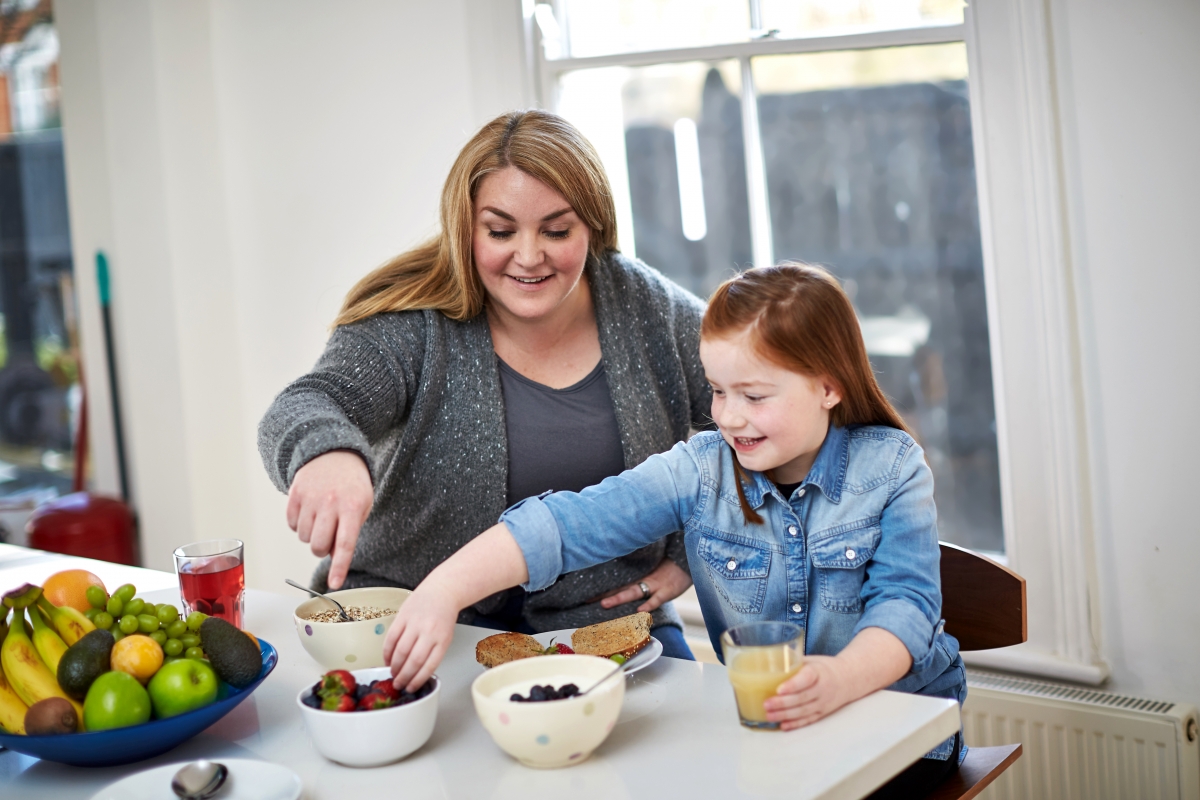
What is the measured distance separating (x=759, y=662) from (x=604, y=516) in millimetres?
311

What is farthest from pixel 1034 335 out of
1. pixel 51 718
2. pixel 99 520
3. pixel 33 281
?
pixel 33 281

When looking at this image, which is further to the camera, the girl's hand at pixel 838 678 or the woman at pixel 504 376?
the woman at pixel 504 376

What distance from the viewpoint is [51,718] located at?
2.94 ft

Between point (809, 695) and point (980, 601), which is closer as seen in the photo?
point (809, 695)

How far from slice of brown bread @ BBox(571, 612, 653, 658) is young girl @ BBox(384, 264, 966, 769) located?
7 centimetres

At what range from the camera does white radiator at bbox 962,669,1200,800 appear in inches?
66.2

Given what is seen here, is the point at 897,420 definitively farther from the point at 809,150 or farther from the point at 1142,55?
the point at 809,150

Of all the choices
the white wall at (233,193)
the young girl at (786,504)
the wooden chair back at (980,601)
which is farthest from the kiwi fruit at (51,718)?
the white wall at (233,193)

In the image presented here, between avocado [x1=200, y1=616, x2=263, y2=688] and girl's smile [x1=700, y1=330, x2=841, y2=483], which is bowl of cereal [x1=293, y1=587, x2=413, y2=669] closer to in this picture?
avocado [x1=200, y1=616, x2=263, y2=688]

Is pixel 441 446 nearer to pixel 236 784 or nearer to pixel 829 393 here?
pixel 829 393

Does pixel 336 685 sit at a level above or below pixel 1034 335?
below

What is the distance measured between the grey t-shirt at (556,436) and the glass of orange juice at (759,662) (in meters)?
0.68

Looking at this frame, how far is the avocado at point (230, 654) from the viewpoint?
98 centimetres

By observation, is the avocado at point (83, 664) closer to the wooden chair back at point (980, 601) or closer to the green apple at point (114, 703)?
the green apple at point (114, 703)
